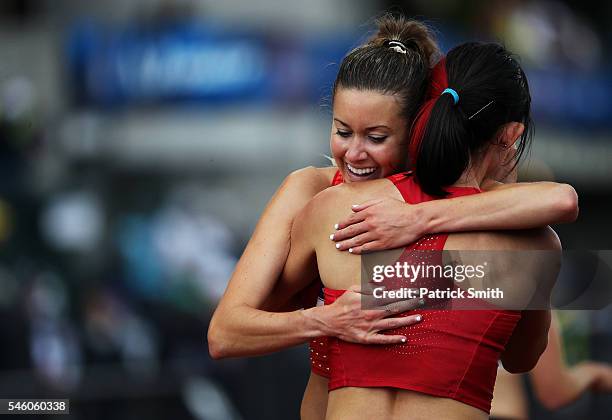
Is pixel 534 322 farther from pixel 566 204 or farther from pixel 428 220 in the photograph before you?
pixel 428 220

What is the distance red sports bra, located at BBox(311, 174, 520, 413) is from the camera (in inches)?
119

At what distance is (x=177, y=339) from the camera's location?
9406 millimetres

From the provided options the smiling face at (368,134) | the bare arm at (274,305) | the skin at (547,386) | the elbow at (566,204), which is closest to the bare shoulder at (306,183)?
the bare arm at (274,305)

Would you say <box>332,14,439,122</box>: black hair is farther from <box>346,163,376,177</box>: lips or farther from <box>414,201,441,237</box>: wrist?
<box>414,201,441,237</box>: wrist

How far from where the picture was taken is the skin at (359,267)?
10.0 feet

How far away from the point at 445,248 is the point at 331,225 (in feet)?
1.06

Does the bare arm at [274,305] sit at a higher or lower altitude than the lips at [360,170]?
lower

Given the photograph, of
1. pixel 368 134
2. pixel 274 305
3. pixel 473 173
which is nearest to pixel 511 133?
pixel 473 173

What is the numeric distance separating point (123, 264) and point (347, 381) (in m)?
9.31

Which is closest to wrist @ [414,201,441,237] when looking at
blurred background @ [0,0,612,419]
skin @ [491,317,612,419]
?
skin @ [491,317,612,419]

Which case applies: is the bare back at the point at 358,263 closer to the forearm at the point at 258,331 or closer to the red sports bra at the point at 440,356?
the red sports bra at the point at 440,356

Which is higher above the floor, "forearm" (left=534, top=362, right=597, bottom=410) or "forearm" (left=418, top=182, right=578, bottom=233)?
"forearm" (left=418, top=182, right=578, bottom=233)

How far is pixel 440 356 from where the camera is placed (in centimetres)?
304

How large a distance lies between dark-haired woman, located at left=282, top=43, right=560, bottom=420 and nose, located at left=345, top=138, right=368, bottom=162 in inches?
7.5
